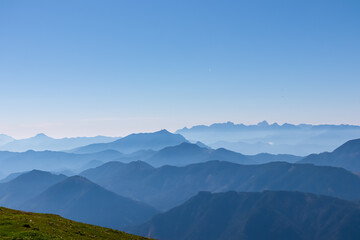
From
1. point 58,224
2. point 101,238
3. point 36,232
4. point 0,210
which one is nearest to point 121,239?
point 101,238

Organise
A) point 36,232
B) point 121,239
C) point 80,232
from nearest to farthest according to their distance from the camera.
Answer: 1. point 36,232
2. point 80,232
3. point 121,239

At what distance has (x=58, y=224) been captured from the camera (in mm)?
43531

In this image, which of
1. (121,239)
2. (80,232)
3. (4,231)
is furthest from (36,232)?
(121,239)

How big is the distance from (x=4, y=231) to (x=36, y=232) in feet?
12.4

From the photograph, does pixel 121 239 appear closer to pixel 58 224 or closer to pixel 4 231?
pixel 58 224

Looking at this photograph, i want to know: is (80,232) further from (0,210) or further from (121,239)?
(0,210)

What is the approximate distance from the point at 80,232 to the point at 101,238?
3232 millimetres

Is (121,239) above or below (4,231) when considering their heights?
below

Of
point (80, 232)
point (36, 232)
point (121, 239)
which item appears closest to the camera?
point (36, 232)

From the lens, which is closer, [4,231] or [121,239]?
[4,231]

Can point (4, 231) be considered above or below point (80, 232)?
above

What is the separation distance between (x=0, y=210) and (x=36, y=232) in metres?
19.5

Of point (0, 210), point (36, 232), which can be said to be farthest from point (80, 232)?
point (0, 210)

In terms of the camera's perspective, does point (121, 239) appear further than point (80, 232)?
Yes
